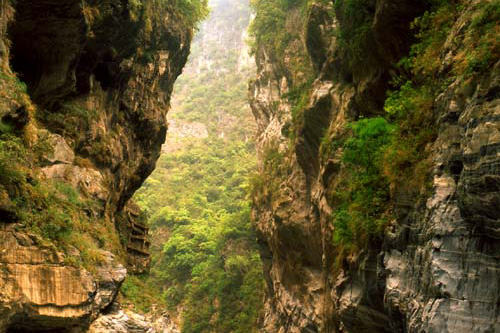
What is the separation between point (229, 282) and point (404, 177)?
2658 centimetres

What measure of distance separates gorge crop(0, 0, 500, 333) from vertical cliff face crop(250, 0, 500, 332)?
4 cm

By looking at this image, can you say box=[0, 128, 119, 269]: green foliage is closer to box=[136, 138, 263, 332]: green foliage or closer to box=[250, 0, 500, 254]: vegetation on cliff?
A: box=[250, 0, 500, 254]: vegetation on cliff

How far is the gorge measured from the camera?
685cm

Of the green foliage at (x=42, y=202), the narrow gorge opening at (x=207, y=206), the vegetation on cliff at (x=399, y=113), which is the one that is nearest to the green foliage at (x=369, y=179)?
the vegetation on cliff at (x=399, y=113)

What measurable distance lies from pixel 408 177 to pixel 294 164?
47.4ft

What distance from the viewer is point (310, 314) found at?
20766mm

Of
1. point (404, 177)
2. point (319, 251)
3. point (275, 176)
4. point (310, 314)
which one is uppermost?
point (275, 176)

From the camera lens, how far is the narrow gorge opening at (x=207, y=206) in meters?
32.4

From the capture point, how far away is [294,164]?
23.0 meters

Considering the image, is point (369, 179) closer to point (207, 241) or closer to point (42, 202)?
point (42, 202)

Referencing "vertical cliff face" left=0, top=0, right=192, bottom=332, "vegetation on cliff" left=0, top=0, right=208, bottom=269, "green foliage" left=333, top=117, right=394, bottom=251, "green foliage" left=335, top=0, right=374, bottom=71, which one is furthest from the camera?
"green foliage" left=335, top=0, right=374, bottom=71

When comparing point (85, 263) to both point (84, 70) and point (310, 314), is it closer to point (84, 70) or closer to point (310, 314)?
point (84, 70)

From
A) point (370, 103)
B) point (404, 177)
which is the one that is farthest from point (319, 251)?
point (404, 177)

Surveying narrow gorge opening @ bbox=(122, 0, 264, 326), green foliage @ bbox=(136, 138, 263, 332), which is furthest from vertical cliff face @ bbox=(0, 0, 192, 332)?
green foliage @ bbox=(136, 138, 263, 332)
